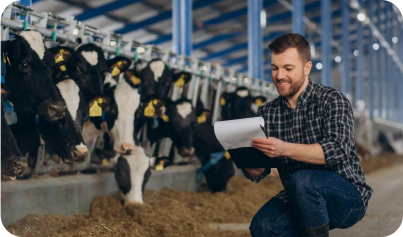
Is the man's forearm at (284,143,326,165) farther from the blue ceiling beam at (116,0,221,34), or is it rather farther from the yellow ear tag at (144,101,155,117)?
the blue ceiling beam at (116,0,221,34)

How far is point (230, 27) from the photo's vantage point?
25656 millimetres

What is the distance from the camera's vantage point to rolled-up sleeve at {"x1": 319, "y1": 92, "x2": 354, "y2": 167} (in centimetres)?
316

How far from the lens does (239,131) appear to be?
313 cm

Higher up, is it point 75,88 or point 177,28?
point 177,28

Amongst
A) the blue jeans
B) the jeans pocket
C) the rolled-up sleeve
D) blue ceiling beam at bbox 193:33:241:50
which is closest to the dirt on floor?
the blue jeans

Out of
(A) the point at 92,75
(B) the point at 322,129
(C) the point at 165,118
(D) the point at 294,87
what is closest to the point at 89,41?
(A) the point at 92,75

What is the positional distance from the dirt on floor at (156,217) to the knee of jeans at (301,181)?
1.43m

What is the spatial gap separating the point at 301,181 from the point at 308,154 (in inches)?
6.8

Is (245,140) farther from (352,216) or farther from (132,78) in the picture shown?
(132,78)

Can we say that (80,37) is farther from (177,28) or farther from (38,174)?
(177,28)

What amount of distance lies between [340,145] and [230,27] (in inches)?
900

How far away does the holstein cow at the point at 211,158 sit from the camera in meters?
7.90

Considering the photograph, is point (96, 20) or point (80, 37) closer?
point (80, 37)

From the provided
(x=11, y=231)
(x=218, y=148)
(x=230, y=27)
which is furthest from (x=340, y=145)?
(x=230, y=27)
